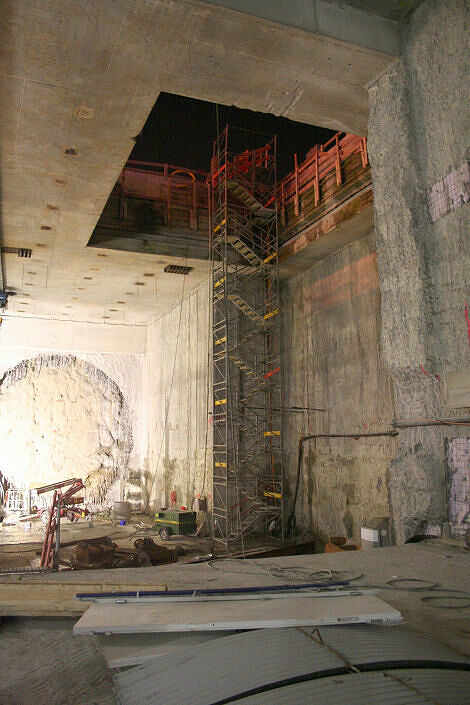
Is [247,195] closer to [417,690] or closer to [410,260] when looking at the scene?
[410,260]

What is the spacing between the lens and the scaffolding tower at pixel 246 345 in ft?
51.3

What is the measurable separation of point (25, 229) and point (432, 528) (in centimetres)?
1270

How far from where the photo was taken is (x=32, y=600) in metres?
3.70

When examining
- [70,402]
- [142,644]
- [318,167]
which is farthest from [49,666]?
[70,402]

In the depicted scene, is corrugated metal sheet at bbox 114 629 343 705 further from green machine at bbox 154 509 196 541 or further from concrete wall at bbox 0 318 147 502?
concrete wall at bbox 0 318 147 502

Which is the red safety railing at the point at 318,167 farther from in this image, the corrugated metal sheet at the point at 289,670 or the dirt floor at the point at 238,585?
the corrugated metal sheet at the point at 289,670

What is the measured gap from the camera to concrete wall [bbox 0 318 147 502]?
76.3ft

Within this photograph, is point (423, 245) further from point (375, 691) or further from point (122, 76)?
point (375, 691)

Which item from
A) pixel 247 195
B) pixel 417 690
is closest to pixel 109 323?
pixel 247 195

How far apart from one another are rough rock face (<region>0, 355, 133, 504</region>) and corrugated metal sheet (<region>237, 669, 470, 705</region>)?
74.9 ft

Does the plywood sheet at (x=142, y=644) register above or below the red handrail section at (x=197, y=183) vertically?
below

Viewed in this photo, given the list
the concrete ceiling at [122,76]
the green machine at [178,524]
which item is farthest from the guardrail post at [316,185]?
the green machine at [178,524]

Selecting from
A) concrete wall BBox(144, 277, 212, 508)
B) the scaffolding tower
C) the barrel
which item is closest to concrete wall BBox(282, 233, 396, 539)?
the scaffolding tower

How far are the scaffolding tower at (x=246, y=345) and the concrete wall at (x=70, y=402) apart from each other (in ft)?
30.3
